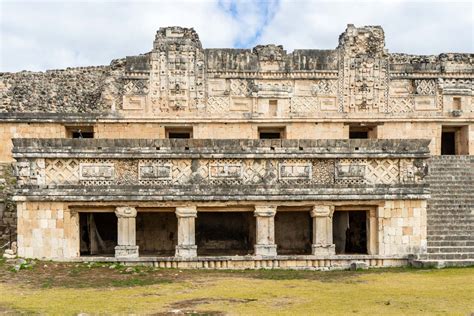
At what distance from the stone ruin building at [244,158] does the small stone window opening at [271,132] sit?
8cm

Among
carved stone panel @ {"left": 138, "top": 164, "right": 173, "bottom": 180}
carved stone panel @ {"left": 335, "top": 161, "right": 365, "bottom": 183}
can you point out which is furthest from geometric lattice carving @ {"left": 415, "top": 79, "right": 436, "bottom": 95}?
carved stone panel @ {"left": 138, "top": 164, "right": 173, "bottom": 180}

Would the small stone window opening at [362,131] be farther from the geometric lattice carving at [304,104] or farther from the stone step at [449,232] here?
the stone step at [449,232]

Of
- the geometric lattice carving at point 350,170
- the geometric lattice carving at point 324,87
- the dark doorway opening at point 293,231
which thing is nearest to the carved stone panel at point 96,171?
the geometric lattice carving at point 350,170

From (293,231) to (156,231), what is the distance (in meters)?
3.86

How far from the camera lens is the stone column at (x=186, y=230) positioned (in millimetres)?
12156

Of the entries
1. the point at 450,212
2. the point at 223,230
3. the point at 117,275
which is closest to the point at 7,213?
the point at 117,275

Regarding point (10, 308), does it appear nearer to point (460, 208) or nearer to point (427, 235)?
point (427, 235)

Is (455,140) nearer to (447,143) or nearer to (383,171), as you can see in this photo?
(447,143)

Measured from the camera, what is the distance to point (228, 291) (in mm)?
9266

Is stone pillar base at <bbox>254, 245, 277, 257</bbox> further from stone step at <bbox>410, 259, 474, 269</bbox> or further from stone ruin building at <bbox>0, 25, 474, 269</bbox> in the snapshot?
stone step at <bbox>410, 259, 474, 269</bbox>

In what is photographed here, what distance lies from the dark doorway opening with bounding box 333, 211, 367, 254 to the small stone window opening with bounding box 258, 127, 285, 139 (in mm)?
3924

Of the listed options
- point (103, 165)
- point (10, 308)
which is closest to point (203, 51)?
point (103, 165)

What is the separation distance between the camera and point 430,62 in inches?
727

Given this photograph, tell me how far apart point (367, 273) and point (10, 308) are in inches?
267
